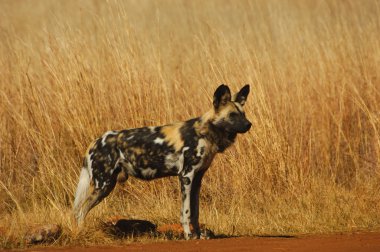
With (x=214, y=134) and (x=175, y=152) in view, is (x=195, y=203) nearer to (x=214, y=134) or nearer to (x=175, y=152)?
(x=175, y=152)

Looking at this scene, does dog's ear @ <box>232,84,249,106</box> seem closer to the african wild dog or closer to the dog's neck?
the african wild dog

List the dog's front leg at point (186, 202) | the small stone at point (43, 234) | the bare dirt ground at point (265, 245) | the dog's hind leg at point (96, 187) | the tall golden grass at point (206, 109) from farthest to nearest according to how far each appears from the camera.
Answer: the tall golden grass at point (206, 109)
the dog's hind leg at point (96, 187)
the dog's front leg at point (186, 202)
the small stone at point (43, 234)
the bare dirt ground at point (265, 245)

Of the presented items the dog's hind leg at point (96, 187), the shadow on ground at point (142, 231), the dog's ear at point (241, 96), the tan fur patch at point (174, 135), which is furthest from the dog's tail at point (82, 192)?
the dog's ear at point (241, 96)

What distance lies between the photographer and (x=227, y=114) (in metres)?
5.98

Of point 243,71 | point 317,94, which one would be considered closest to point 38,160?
point 243,71

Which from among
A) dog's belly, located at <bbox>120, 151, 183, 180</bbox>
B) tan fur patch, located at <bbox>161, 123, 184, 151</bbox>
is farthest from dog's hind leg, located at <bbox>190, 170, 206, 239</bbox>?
tan fur patch, located at <bbox>161, 123, 184, 151</bbox>

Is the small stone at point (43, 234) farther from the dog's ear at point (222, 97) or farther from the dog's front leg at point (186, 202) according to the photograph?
the dog's ear at point (222, 97)

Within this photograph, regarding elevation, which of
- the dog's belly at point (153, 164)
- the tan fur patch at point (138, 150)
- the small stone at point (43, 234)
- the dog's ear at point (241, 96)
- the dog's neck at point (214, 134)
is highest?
the dog's ear at point (241, 96)

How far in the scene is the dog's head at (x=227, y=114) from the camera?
19.5 feet

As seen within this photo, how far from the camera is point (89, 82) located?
794 cm

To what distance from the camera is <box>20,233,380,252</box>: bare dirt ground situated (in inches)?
209

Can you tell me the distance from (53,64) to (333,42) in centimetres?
338

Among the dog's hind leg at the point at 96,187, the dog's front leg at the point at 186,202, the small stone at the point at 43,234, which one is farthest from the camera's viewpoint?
the dog's hind leg at the point at 96,187

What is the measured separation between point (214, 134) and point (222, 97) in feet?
0.98
